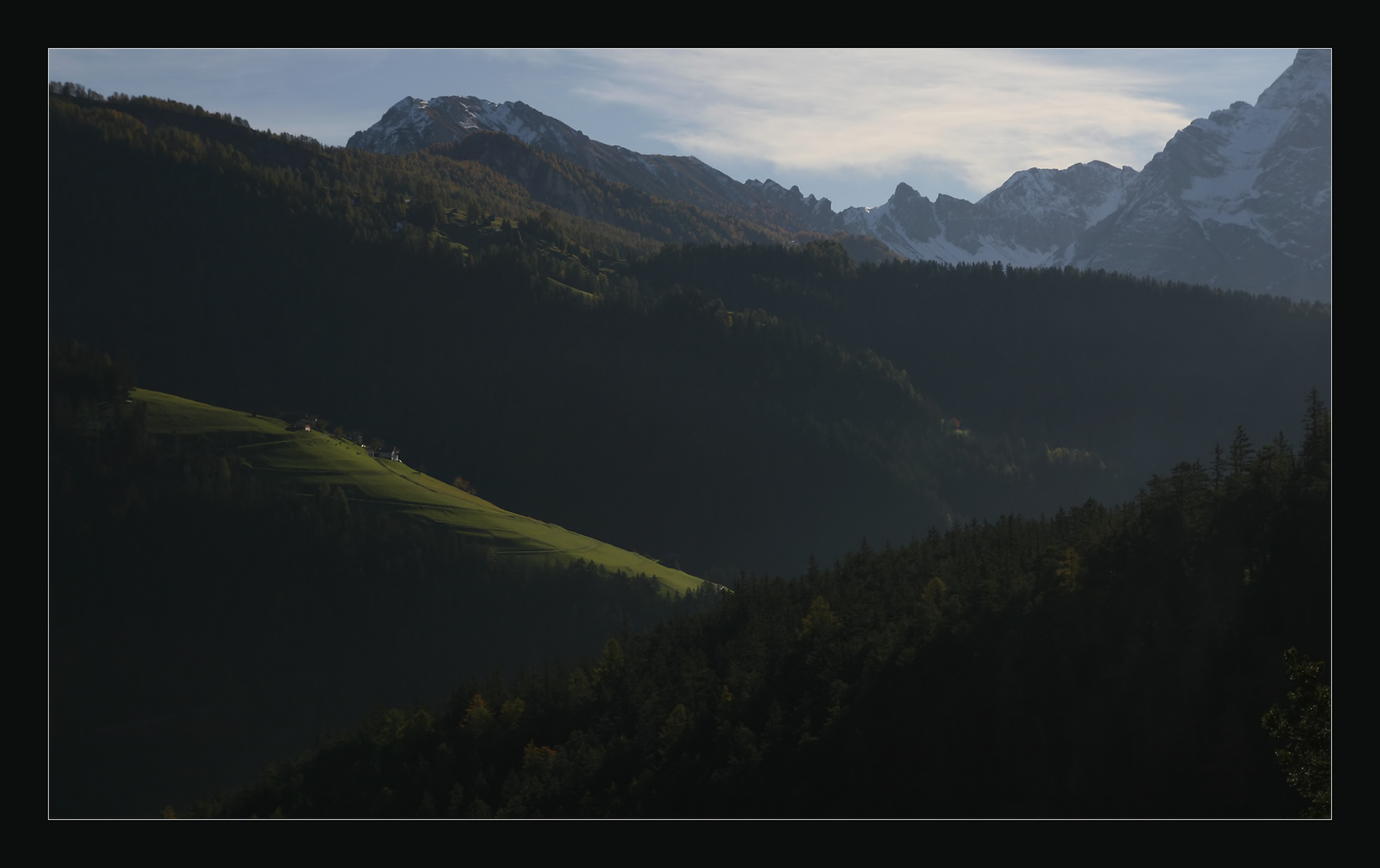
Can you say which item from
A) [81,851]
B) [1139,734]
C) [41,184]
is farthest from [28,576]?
[1139,734]

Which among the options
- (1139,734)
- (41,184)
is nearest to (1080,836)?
(1139,734)

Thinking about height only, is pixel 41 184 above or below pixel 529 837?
above

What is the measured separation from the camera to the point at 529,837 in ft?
204

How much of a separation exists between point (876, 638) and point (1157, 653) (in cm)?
2798

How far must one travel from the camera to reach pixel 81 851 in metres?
57.8

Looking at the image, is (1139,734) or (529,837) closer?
(529,837)

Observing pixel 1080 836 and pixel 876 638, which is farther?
pixel 876 638

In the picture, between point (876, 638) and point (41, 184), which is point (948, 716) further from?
point (41, 184)
